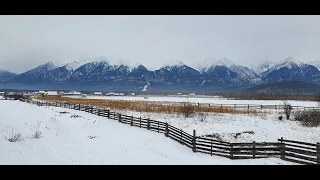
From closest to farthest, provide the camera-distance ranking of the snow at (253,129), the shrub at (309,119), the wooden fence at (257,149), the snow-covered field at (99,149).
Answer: the snow-covered field at (99,149), the wooden fence at (257,149), the snow at (253,129), the shrub at (309,119)

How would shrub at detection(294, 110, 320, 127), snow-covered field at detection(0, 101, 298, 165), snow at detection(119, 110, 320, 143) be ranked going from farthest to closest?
1. shrub at detection(294, 110, 320, 127)
2. snow at detection(119, 110, 320, 143)
3. snow-covered field at detection(0, 101, 298, 165)

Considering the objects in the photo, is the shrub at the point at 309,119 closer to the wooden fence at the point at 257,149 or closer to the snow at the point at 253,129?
the snow at the point at 253,129

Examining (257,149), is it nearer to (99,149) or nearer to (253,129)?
(99,149)

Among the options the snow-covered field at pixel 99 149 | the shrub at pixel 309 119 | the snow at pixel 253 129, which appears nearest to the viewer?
the snow-covered field at pixel 99 149

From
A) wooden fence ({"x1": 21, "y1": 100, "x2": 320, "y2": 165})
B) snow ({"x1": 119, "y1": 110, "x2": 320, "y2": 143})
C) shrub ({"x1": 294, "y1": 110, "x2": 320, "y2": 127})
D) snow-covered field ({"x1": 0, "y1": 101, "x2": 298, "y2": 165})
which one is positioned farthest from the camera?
shrub ({"x1": 294, "y1": 110, "x2": 320, "y2": 127})

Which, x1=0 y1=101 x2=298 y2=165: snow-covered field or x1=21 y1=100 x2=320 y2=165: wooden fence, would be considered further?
x1=21 y1=100 x2=320 y2=165: wooden fence

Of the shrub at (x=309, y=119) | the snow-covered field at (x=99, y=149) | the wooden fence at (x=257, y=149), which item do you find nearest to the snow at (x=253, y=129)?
the shrub at (x=309, y=119)

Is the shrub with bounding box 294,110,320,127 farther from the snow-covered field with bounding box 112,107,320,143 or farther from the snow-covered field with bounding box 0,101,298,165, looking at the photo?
the snow-covered field with bounding box 0,101,298,165

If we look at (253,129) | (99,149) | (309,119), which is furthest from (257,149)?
(309,119)

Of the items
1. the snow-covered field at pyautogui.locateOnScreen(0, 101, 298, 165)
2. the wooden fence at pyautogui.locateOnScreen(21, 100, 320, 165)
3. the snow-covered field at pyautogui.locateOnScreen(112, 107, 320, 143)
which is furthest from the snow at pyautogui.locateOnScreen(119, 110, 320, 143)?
the snow-covered field at pyautogui.locateOnScreen(0, 101, 298, 165)

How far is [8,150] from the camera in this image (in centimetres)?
1517

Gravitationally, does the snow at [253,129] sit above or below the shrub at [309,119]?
below
